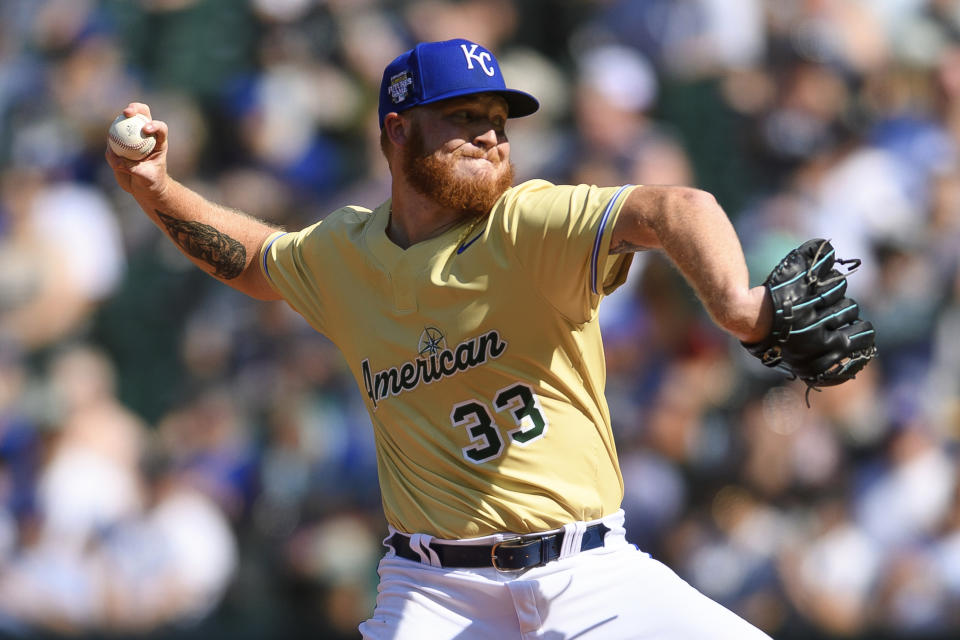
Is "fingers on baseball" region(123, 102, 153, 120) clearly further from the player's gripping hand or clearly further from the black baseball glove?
the black baseball glove

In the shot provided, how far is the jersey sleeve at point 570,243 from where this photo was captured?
312 cm

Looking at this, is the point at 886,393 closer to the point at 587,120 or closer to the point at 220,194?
the point at 587,120

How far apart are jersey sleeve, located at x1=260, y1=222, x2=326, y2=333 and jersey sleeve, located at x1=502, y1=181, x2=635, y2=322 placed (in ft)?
2.68

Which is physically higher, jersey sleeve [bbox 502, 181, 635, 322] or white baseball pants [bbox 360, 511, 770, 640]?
jersey sleeve [bbox 502, 181, 635, 322]

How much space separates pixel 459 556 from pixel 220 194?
17.1 feet

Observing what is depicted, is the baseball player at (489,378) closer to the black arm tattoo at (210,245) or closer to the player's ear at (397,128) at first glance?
the player's ear at (397,128)

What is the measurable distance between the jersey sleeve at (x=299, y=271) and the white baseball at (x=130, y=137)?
53 centimetres

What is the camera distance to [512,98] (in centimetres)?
373

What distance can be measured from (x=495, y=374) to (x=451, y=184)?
0.60 metres

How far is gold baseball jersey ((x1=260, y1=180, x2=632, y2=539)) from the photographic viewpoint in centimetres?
333

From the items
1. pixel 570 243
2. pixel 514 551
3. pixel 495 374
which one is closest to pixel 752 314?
pixel 570 243

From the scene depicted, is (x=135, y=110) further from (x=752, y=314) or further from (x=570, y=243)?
(x=752, y=314)

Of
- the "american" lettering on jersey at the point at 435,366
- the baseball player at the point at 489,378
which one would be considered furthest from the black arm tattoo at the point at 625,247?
the "american" lettering on jersey at the point at 435,366

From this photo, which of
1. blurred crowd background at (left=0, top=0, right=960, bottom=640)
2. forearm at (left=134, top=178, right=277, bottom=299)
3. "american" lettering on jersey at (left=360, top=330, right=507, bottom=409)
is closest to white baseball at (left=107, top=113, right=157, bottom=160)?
forearm at (left=134, top=178, right=277, bottom=299)
